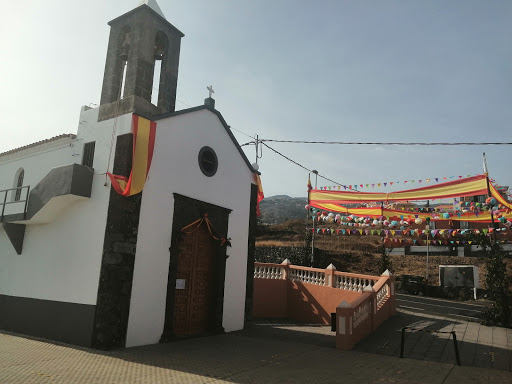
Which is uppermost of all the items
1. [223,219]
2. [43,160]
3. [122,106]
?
[122,106]

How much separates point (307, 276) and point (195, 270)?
6493 mm

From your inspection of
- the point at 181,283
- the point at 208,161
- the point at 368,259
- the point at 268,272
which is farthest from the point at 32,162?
the point at 368,259

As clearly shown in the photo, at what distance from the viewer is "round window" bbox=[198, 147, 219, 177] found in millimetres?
11367

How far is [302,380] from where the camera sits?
6.68m

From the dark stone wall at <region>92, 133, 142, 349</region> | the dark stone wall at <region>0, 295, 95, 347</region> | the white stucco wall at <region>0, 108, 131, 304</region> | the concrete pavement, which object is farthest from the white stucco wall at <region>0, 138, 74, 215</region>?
the concrete pavement

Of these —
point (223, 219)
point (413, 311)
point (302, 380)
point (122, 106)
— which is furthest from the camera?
point (413, 311)

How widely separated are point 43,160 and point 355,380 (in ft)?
34.4

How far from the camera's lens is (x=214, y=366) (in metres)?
7.40

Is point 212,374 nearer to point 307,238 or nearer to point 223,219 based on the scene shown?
point 223,219

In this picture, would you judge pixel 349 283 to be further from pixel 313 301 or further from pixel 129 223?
pixel 129 223

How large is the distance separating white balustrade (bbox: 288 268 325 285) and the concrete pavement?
579cm

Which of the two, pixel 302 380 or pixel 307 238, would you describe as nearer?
pixel 302 380

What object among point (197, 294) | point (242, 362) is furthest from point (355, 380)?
point (197, 294)

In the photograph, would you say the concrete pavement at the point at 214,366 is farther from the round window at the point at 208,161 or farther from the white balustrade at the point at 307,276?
the white balustrade at the point at 307,276
